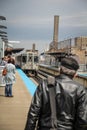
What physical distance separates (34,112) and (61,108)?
0.88 ft

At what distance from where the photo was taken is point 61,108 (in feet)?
13.3

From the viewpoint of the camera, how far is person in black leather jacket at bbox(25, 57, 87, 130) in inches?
159

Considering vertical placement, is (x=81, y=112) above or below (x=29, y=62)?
above

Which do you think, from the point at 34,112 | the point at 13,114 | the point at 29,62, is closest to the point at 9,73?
the point at 13,114

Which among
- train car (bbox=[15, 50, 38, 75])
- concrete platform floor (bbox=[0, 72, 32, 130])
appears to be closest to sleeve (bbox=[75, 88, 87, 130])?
concrete platform floor (bbox=[0, 72, 32, 130])

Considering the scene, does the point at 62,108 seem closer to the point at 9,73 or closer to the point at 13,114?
the point at 13,114

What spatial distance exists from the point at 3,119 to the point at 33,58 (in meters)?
38.2

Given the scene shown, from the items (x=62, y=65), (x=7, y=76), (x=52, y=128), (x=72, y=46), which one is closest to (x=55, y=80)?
(x=62, y=65)

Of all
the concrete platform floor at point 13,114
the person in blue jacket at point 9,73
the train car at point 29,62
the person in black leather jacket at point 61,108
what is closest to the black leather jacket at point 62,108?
the person in black leather jacket at point 61,108

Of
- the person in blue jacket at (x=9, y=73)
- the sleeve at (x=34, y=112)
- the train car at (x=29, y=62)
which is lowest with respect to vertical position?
the train car at (x=29, y=62)

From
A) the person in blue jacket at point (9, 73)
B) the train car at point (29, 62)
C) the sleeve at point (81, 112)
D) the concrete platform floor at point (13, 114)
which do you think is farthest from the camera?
the train car at point (29, 62)

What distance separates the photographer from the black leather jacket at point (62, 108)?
403 cm

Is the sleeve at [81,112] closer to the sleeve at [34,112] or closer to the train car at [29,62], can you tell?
the sleeve at [34,112]

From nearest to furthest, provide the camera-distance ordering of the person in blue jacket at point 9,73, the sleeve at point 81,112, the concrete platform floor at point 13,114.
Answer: the sleeve at point 81,112 < the concrete platform floor at point 13,114 < the person in blue jacket at point 9,73
